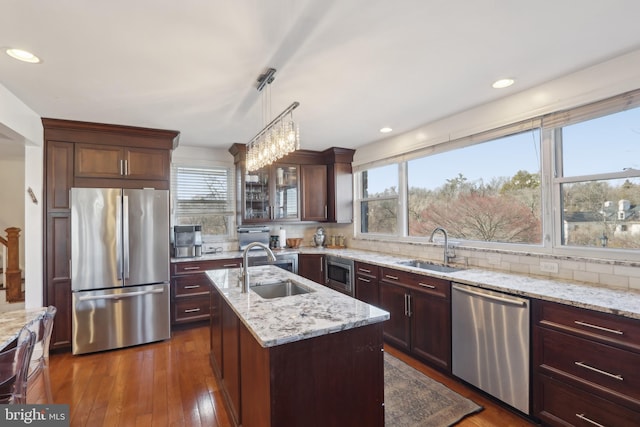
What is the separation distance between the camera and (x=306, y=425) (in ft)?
4.50

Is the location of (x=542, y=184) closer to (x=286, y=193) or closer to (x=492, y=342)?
(x=492, y=342)

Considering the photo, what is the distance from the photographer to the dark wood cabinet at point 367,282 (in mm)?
3371

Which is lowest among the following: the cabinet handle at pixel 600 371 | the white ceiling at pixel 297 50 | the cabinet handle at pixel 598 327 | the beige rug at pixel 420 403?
the beige rug at pixel 420 403

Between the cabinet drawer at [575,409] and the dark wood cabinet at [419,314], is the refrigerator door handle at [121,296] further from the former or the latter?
the cabinet drawer at [575,409]

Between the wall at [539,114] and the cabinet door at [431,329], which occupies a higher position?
the wall at [539,114]

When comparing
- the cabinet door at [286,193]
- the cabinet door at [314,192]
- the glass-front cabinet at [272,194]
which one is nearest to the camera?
the glass-front cabinet at [272,194]

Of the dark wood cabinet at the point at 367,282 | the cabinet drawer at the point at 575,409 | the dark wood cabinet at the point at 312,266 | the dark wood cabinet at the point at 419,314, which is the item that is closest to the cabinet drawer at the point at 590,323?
the cabinet drawer at the point at 575,409

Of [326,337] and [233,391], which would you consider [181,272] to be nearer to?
[233,391]

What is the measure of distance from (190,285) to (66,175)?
1.78 meters

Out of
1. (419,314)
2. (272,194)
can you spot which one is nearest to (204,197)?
(272,194)

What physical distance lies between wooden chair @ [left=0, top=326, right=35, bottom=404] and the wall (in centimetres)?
336

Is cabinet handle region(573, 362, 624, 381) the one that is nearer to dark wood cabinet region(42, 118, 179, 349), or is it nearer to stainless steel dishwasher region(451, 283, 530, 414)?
stainless steel dishwasher region(451, 283, 530, 414)

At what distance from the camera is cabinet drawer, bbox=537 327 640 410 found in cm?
160

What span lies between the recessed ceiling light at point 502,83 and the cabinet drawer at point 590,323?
5.41 feet
